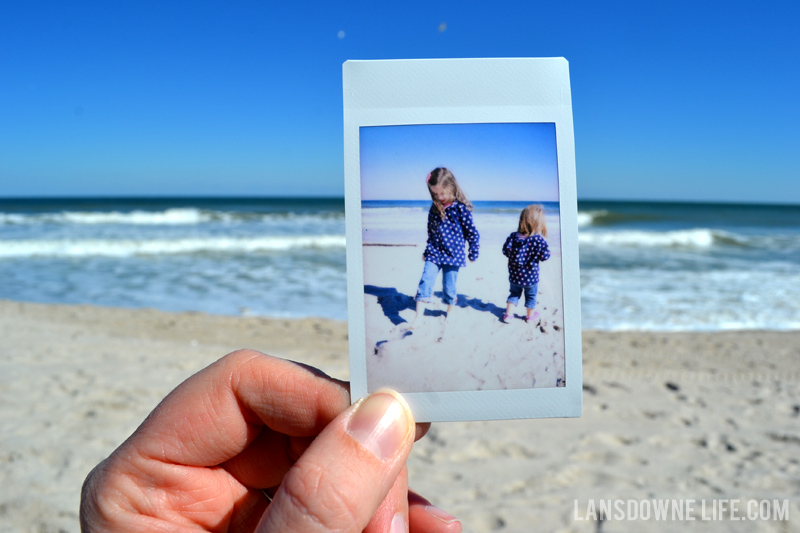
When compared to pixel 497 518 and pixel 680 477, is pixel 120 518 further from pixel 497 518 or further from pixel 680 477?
pixel 680 477

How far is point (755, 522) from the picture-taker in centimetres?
200

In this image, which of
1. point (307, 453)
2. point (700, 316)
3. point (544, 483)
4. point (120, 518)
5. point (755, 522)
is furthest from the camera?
point (700, 316)

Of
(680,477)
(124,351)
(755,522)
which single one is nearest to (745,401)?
(680,477)

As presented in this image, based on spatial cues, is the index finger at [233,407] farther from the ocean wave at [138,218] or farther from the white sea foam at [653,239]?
the ocean wave at [138,218]

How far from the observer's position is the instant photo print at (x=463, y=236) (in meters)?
0.98

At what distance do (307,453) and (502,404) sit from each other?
367 mm

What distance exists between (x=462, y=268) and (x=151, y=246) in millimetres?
12132

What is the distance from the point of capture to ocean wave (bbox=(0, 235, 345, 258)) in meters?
10.6

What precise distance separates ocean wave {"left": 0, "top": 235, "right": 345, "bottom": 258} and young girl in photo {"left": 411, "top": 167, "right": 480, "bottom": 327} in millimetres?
10742

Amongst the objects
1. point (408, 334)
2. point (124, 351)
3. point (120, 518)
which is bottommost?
point (124, 351)

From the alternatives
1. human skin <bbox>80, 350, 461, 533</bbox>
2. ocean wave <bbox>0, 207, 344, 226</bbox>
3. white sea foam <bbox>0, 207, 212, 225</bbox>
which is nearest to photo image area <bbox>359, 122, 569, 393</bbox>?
human skin <bbox>80, 350, 461, 533</bbox>

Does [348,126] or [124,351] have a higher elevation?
[348,126]

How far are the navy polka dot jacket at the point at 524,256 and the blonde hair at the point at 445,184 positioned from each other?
4.2 inches

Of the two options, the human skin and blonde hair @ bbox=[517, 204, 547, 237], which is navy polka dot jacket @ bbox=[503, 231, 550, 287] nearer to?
blonde hair @ bbox=[517, 204, 547, 237]
